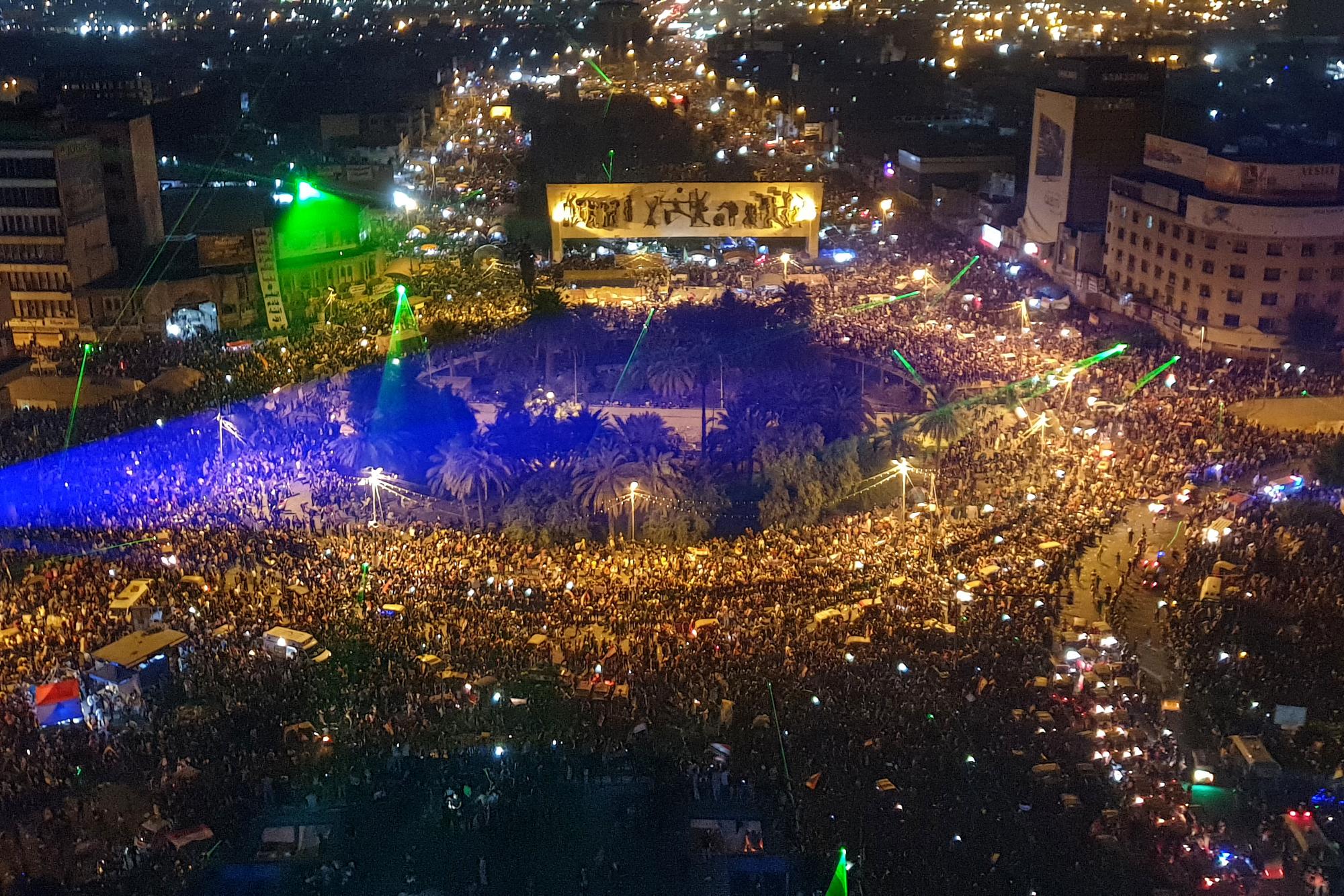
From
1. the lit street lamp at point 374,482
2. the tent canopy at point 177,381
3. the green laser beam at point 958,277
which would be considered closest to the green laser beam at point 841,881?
the lit street lamp at point 374,482

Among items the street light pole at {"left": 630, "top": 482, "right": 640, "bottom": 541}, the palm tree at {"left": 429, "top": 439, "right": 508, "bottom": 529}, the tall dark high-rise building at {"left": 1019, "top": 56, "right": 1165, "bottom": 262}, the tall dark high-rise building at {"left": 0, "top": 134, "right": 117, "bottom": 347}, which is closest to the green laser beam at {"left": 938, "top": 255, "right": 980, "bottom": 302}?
the tall dark high-rise building at {"left": 1019, "top": 56, "right": 1165, "bottom": 262}

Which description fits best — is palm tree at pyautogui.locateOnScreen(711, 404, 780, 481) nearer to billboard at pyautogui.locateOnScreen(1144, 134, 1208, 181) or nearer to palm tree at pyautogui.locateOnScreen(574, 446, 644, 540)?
palm tree at pyautogui.locateOnScreen(574, 446, 644, 540)

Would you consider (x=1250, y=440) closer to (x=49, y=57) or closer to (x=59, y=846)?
(x=59, y=846)

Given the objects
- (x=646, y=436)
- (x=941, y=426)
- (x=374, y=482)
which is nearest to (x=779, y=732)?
(x=646, y=436)

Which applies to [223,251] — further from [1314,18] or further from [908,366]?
[1314,18]

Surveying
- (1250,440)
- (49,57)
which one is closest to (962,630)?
(1250,440)
